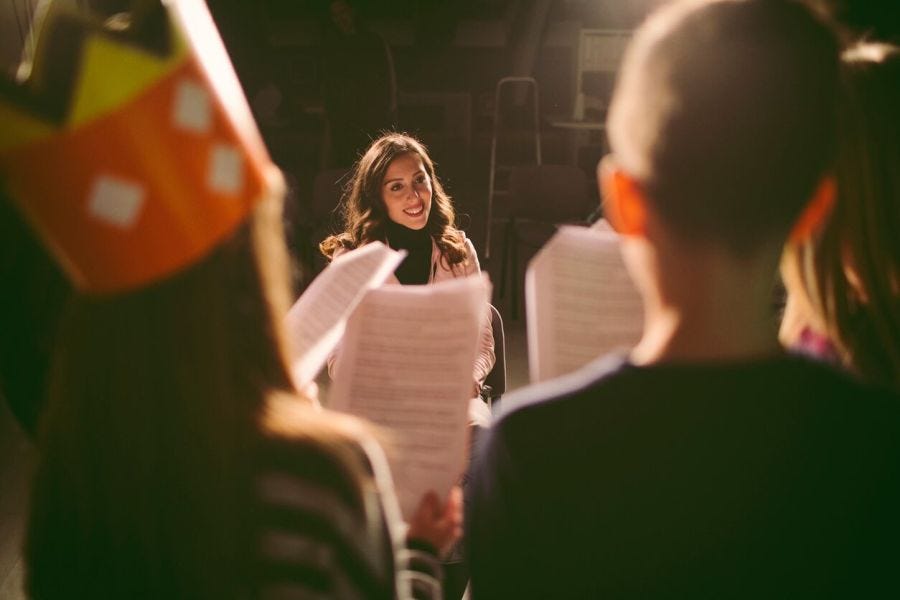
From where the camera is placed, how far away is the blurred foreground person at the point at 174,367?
500 millimetres

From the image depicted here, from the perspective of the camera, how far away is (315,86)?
6.63m

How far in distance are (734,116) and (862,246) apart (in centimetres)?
45

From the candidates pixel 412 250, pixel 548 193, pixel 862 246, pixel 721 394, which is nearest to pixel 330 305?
pixel 721 394

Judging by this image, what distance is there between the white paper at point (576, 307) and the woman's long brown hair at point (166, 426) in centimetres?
42

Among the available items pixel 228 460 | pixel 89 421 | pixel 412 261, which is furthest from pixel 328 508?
pixel 412 261

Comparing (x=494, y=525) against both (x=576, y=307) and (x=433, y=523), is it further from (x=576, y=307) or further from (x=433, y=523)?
(x=576, y=307)

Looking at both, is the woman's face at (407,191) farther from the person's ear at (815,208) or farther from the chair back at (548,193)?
the person's ear at (815,208)

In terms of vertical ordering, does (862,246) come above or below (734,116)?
below

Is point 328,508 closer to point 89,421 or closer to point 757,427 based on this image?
point 89,421

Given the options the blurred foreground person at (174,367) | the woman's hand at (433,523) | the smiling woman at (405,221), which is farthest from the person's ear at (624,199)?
the smiling woman at (405,221)

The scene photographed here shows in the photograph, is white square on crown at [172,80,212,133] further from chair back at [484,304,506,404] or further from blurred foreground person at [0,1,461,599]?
chair back at [484,304,506,404]

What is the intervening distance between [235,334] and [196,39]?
23 cm

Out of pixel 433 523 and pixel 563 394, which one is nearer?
pixel 563 394

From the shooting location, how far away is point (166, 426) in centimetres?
56
